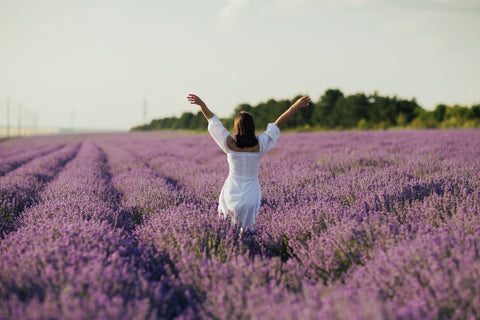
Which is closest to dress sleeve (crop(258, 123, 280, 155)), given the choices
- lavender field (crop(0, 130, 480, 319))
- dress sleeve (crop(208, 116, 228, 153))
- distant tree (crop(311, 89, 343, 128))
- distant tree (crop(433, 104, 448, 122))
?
dress sleeve (crop(208, 116, 228, 153))

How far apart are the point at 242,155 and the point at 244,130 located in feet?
0.71

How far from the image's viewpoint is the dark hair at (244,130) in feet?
8.02

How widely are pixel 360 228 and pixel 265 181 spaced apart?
2379 millimetres

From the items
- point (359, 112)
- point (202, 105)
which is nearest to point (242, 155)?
point (202, 105)

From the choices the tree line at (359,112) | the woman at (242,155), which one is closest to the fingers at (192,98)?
the woman at (242,155)

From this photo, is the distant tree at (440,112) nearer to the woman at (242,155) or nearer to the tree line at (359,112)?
the tree line at (359,112)

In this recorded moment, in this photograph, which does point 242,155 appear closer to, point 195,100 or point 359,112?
point 195,100

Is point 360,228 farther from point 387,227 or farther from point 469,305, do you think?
point 469,305

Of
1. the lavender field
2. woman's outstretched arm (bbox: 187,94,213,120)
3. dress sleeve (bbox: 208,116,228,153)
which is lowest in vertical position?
the lavender field

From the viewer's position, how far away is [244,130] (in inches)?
96.4

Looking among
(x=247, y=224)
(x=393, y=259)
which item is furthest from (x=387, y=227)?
(x=247, y=224)

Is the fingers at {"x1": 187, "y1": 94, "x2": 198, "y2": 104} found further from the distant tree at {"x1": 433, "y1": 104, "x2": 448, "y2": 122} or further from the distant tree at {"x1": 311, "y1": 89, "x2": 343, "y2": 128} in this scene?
the distant tree at {"x1": 433, "y1": 104, "x2": 448, "y2": 122}

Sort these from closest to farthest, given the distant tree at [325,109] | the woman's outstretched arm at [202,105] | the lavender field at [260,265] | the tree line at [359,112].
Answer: the lavender field at [260,265], the woman's outstretched arm at [202,105], the tree line at [359,112], the distant tree at [325,109]

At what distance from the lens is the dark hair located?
2443 millimetres
